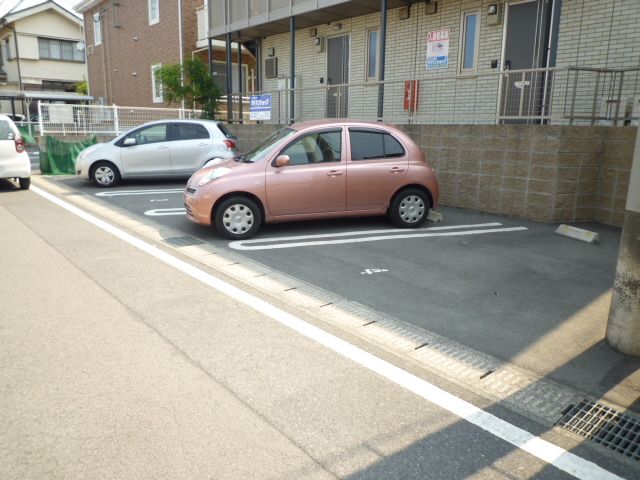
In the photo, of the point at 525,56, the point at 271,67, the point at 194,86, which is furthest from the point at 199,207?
the point at 194,86

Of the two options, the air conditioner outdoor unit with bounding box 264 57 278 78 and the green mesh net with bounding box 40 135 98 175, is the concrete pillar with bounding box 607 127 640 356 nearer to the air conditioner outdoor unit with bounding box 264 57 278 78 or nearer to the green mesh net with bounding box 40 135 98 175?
the green mesh net with bounding box 40 135 98 175

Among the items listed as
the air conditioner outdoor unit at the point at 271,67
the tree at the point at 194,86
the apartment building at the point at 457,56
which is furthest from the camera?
the tree at the point at 194,86

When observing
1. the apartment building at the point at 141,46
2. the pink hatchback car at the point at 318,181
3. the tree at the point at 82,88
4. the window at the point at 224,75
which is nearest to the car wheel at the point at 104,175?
the pink hatchback car at the point at 318,181

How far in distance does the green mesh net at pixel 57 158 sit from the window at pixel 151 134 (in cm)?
338

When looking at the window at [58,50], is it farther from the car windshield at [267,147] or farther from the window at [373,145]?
the window at [373,145]

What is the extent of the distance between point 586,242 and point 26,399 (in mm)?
7097

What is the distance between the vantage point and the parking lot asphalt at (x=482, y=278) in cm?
395

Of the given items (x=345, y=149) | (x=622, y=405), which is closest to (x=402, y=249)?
(x=345, y=149)

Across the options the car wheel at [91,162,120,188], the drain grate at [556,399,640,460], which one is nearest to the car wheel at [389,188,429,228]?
the drain grate at [556,399,640,460]

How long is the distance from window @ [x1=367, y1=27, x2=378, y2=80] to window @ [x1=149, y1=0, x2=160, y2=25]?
47.6ft

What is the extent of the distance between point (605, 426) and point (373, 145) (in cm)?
546

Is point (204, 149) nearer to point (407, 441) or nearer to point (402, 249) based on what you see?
point (402, 249)

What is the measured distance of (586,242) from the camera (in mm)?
7453

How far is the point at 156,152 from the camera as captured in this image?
1225 cm
